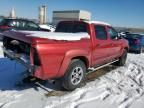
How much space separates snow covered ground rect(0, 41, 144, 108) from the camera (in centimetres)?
438

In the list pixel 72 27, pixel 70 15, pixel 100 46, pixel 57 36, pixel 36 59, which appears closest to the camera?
pixel 36 59

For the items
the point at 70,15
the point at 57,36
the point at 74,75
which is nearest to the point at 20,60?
the point at 57,36

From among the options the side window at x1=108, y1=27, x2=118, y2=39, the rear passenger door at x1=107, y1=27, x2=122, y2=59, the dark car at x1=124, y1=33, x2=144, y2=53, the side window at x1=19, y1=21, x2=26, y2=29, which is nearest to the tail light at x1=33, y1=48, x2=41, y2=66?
the rear passenger door at x1=107, y1=27, x2=122, y2=59

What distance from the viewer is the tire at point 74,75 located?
16.3 feet

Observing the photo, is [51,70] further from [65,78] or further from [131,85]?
[131,85]

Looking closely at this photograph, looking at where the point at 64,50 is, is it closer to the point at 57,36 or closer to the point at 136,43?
the point at 57,36

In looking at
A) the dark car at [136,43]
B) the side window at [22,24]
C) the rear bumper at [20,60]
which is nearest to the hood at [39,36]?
the rear bumper at [20,60]

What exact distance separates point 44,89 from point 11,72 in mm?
1766

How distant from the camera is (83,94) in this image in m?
5.01

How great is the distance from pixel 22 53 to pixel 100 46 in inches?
92.8

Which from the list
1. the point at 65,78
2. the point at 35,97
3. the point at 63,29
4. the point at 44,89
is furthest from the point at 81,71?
the point at 63,29

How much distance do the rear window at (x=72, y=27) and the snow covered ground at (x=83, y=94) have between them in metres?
1.63

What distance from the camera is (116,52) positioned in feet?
25.0

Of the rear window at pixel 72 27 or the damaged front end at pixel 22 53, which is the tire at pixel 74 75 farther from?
the rear window at pixel 72 27
